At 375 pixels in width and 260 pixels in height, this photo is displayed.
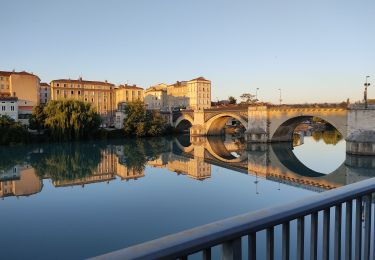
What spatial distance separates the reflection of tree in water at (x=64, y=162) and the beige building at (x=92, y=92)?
26.9 m

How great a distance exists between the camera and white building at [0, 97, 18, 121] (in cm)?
4353

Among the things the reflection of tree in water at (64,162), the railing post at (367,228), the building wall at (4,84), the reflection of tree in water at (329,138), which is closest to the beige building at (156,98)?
the building wall at (4,84)

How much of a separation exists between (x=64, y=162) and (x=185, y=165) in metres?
9.18

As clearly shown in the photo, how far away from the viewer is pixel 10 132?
36.5 m

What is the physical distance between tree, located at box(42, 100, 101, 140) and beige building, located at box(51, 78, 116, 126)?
1688cm

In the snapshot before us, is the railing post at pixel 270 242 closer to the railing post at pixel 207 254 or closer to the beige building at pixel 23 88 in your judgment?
the railing post at pixel 207 254

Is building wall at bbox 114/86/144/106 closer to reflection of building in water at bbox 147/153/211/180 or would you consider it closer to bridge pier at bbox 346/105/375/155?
reflection of building in water at bbox 147/153/211/180

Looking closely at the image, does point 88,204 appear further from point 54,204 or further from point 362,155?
point 362,155

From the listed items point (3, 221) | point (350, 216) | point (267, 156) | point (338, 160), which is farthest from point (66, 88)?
point (350, 216)

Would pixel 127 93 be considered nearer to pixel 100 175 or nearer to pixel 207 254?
pixel 100 175

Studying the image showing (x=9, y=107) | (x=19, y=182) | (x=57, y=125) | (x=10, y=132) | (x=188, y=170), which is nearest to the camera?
(x=19, y=182)

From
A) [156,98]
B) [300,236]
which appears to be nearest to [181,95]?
[156,98]

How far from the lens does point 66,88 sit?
59.6 metres

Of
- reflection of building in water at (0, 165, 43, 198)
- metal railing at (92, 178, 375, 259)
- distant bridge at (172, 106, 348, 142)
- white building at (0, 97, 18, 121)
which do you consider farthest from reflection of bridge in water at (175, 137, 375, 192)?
white building at (0, 97, 18, 121)
